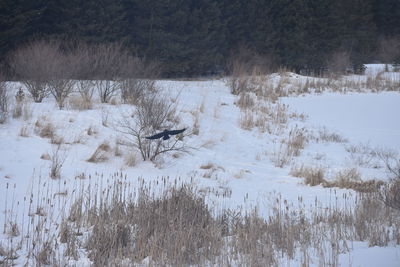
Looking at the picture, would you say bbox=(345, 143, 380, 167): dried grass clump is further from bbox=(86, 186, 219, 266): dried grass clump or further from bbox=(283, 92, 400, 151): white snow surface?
bbox=(86, 186, 219, 266): dried grass clump

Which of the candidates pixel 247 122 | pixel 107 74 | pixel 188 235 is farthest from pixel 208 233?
pixel 247 122

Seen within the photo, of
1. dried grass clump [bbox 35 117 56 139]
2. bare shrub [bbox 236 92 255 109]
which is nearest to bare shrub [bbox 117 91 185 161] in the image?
dried grass clump [bbox 35 117 56 139]

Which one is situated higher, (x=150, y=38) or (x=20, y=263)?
(x=150, y=38)

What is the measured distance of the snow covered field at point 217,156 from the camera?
23.7ft

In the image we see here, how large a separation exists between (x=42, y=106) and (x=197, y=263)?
26.6ft

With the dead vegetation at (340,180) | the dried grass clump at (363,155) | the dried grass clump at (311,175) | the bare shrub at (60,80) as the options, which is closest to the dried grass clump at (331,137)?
the dried grass clump at (363,155)

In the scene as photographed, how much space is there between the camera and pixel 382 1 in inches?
1564

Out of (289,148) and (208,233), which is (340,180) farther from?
(208,233)

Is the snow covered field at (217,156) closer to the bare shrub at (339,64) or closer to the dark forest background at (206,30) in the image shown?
the dark forest background at (206,30)

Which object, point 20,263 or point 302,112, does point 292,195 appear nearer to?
point 20,263

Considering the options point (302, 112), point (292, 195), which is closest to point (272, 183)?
point (292, 195)

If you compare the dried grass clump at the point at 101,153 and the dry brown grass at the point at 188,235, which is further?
the dried grass clump at the point at 101,153

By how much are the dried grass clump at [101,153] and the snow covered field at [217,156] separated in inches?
3.8

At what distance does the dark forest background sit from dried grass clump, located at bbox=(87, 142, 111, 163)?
11.1m
